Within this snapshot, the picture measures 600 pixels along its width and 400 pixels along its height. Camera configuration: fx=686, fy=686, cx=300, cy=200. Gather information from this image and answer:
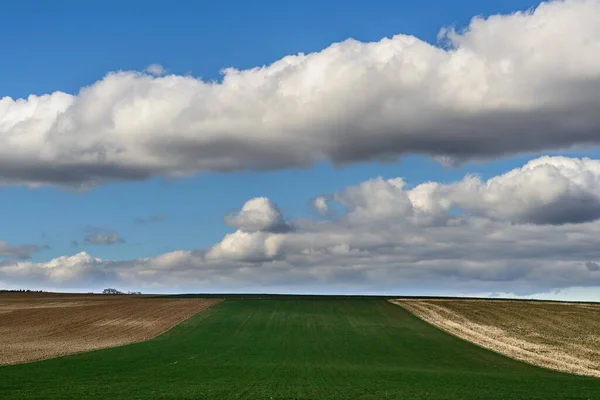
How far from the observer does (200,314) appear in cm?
10644

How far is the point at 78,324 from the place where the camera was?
92812mm

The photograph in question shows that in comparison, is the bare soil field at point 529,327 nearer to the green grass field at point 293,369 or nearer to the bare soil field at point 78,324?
the green grass field at point 293,369

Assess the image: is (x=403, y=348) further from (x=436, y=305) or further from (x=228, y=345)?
(x=436, y=305)

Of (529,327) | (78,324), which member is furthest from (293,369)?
(529,327)

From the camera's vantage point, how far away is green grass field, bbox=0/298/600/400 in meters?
41.7

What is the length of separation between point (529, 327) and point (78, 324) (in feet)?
201

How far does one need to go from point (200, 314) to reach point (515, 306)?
56.2 meters

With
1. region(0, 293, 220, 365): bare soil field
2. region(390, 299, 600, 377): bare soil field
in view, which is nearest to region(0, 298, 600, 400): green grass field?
region(390, 299, 600, 377): bare soil field

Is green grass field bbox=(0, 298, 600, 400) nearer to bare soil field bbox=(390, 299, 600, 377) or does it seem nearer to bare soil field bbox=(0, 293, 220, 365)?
bare soil field bbox=(390, 299, 600, 377)

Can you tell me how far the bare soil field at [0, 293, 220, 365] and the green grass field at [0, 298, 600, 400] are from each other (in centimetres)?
433

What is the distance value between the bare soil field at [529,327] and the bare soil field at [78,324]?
3880 cm

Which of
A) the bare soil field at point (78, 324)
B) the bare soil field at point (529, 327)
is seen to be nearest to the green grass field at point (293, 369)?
the bare soil field at point (529, 327)

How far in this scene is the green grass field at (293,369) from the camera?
1641 inches

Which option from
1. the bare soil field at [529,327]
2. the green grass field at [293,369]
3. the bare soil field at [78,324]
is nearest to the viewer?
the green grass field at [293,369]
